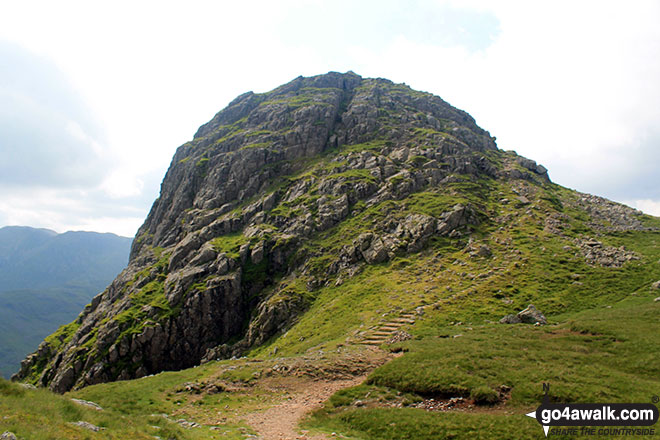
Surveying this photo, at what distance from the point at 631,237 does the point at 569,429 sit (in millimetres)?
77818

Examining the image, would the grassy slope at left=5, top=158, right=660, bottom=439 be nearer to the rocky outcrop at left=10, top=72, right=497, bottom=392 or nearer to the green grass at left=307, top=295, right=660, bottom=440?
the green grass at left=307, top=295, right=660, bottom=440

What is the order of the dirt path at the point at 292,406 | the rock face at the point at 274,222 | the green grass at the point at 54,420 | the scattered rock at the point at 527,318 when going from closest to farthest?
the green grass at the point at 54,420, the dirt path at the point at 292,406, the scattered rock at the point at 527,318, the rock face at the point at 274,222

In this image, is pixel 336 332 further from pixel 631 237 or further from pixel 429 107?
pixel 429 107

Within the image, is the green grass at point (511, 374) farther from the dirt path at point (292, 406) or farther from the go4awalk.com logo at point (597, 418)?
the dirt path at point (292, 406)

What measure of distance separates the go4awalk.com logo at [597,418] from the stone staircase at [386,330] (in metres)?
21.8

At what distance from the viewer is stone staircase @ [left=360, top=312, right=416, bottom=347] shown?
4128 cm

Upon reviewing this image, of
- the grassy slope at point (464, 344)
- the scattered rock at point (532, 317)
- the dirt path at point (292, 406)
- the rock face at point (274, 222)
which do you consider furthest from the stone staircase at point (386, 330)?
the rock face at point (274, 222)

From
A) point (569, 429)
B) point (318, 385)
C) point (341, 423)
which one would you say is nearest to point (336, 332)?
point (318, 385)

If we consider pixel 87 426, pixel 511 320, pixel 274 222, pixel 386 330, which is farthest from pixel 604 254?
pixel 274 222

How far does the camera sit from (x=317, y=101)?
564ft

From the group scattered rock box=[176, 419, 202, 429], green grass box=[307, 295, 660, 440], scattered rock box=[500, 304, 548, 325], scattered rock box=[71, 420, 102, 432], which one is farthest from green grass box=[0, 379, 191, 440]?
scattered rock box=[500, 304, 548, 325]

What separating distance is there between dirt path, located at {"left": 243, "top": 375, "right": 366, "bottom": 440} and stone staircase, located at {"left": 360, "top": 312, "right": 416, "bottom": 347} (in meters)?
10.3

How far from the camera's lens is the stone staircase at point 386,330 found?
4128 cm

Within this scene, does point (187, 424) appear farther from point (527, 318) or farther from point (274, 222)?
point (274, 222)
